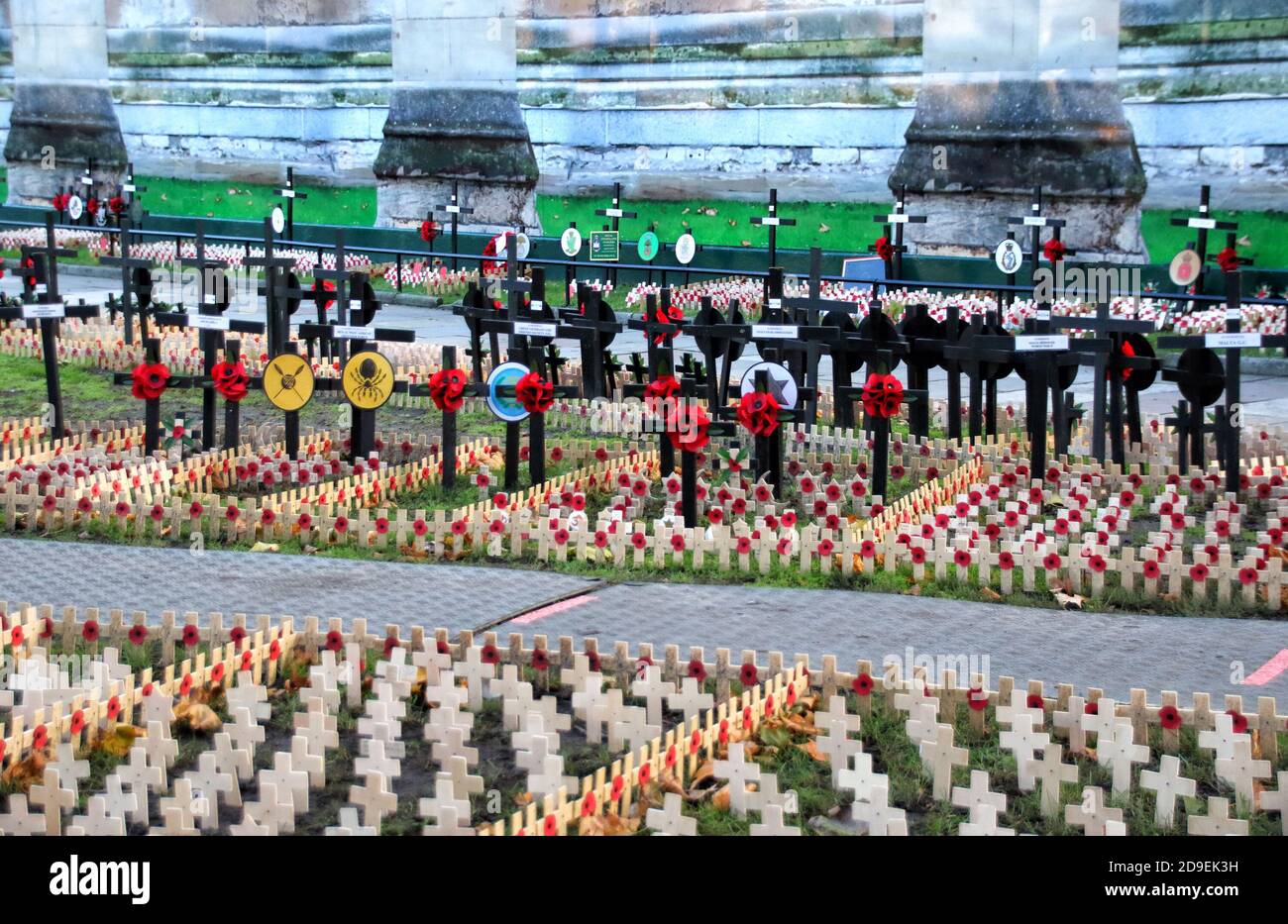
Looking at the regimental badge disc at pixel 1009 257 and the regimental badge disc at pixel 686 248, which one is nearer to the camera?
the regimental badge disc at pixel 1009 257

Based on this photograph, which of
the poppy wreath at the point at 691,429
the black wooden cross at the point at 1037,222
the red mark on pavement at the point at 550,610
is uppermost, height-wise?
the black wooden cross at the point at 1037,222

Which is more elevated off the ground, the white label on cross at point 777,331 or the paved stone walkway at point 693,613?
the white label on cross at point 777,331

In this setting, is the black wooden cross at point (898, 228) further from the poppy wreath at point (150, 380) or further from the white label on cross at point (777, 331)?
the poppy wreath at point (150, 380)

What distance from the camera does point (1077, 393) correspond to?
1723cm

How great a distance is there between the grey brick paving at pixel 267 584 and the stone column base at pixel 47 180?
1001 inches

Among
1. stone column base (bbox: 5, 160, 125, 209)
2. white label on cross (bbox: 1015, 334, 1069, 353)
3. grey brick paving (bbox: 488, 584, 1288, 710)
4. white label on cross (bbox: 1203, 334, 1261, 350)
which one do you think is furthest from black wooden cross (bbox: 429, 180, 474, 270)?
grey brick paving (bbox: 488, 584, 1288, 710)

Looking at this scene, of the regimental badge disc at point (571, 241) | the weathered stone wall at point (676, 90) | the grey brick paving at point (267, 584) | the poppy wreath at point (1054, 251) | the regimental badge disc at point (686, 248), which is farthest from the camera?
the regimental badge disc at point (571, 241)

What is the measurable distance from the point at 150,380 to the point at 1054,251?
11.7 metres

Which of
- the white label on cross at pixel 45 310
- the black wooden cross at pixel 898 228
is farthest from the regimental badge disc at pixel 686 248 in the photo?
the white label on cross at pixel 45 310

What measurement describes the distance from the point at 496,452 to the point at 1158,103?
1287 cm

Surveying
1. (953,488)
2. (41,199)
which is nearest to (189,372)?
(953,488)

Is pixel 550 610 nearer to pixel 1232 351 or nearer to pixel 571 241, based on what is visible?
pixel 1232 351

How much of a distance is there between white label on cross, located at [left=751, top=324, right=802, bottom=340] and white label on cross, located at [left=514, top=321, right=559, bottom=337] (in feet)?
4.96

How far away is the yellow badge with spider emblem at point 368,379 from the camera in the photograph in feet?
43.8
